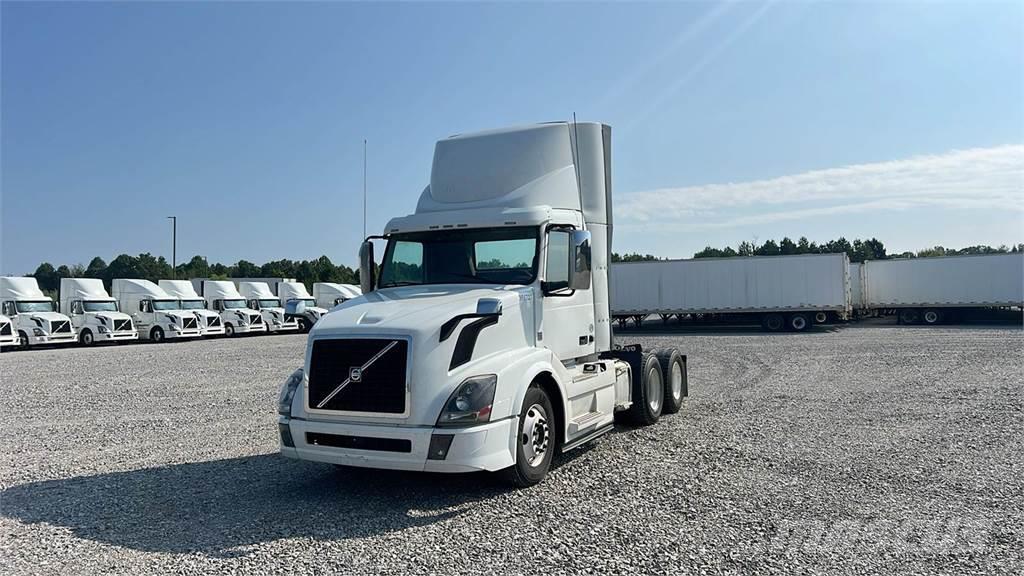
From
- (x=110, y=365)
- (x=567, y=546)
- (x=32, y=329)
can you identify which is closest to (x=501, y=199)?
(x=567, y=546)

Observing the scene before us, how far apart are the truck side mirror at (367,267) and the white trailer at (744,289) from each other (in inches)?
995

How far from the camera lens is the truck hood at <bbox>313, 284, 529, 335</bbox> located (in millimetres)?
6473

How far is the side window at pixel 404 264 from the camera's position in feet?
26.3

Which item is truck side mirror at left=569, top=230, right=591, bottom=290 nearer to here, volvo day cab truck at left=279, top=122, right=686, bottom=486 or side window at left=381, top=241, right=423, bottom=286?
volvo day cab truck at left=279, top=122, right=686, bottom=486

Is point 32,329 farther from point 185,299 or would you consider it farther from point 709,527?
point 709,527

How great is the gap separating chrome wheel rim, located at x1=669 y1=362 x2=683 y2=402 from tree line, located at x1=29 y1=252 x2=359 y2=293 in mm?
62121

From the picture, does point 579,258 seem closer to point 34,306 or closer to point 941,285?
point 34,306

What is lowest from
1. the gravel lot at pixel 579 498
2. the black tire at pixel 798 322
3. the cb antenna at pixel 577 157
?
the gravel lot at pixel 579 498

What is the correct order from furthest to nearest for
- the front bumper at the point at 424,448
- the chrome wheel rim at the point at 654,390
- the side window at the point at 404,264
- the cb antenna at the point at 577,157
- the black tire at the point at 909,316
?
the black tire at the point at 909,316 → the chrome wheel rim at the point at 654,390 → the cb antenna at the point at 577,157 → the side window at the point at 404,264 → the front bumper at the point at 424,448

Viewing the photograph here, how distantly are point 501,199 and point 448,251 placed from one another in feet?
2.96

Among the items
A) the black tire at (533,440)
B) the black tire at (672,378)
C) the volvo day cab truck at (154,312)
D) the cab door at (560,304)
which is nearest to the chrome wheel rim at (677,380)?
the black tire at (672,378)

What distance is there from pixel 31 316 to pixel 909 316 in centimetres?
3983

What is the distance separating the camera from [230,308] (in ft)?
125

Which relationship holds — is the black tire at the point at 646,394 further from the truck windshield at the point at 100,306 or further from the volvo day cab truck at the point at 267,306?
the volvo day cab truck at the point at 267,306
